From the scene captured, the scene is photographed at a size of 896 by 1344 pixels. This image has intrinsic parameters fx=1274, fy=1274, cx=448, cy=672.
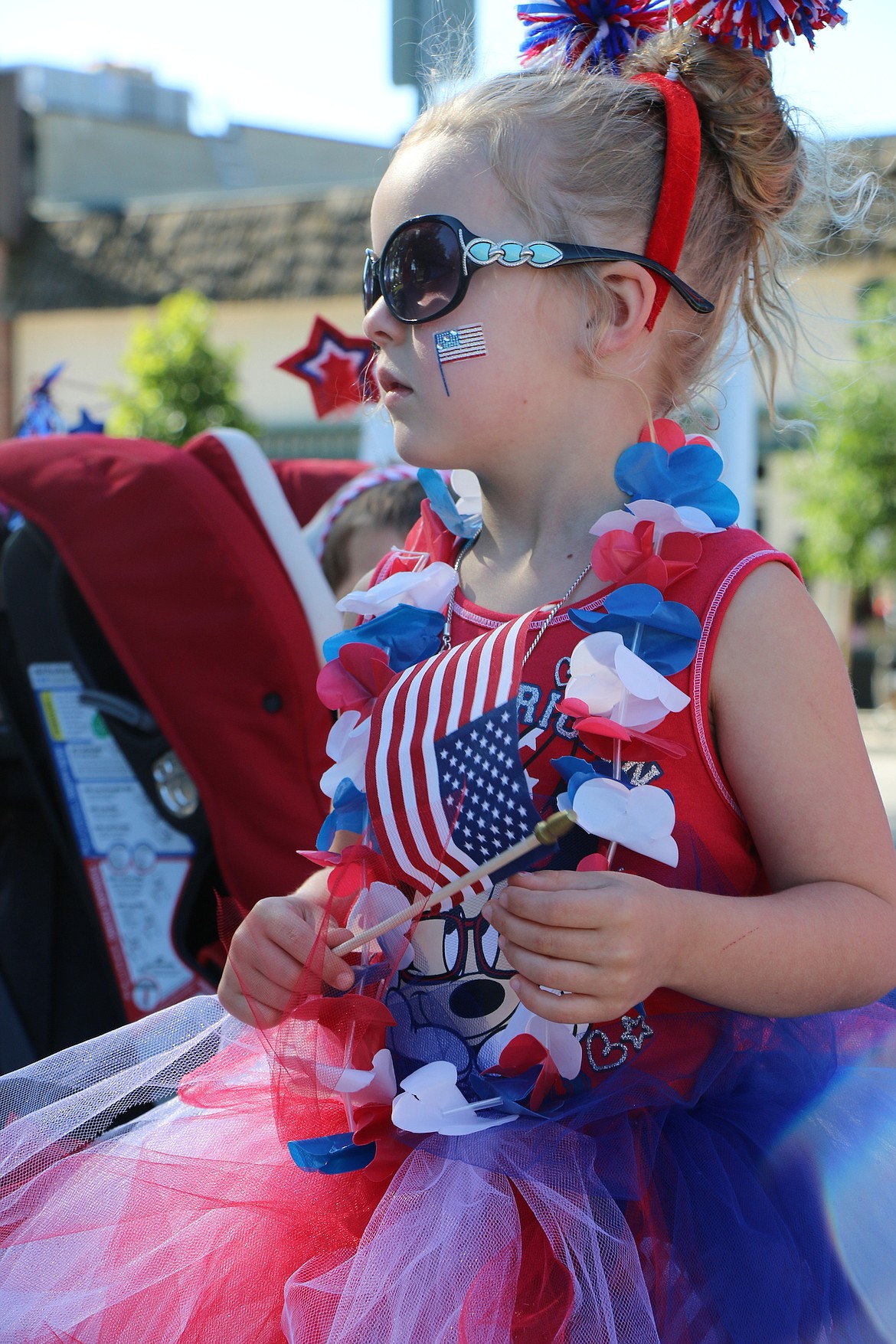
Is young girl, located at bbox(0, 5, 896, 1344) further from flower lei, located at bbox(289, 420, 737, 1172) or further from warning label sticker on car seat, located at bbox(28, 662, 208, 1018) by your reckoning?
warning label sticker on car seat, located at bbox(28, 662, 208, 1018)

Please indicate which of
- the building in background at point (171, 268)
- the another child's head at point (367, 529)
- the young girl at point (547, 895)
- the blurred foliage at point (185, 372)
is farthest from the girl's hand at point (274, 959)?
the blurred foliage at point (185, 372)

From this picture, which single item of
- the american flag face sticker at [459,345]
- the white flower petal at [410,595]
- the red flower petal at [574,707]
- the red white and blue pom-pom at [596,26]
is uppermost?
the red white and blue pom-pom at [596,26]

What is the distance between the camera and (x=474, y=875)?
3.40 feet

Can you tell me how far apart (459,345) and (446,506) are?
1.00ft

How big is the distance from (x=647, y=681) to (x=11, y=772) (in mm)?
1593

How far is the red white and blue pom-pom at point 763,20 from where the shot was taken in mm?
1312

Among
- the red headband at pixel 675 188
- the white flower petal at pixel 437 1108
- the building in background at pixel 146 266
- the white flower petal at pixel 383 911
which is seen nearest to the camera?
the white flower petal at pixel 437 1108

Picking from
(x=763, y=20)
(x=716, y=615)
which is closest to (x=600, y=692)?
(x=716, y=615)

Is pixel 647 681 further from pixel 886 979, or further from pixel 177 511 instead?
pixel 177 511

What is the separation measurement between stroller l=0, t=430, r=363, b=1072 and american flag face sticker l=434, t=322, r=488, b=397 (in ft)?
2.88

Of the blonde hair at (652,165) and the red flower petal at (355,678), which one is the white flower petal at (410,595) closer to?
the red flower petal at (355,678)

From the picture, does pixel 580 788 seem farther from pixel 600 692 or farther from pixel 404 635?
pixel 404 635

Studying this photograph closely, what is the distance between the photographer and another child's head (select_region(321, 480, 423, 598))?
244 centimetres

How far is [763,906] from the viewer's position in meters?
1.08
